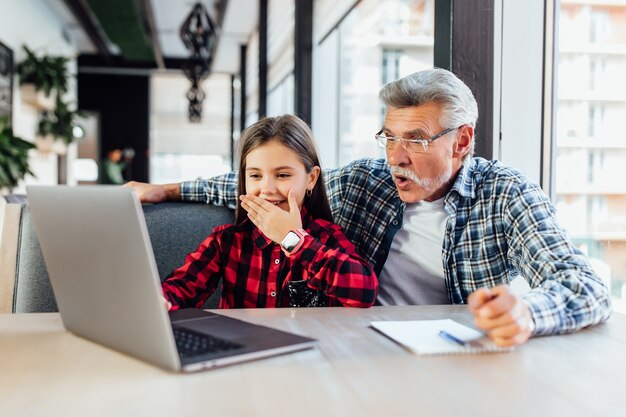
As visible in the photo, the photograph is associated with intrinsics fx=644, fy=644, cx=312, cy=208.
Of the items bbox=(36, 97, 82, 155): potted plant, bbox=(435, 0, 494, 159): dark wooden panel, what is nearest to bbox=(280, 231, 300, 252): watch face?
bbox=(435, 0, 494, 159): dark wooden panel

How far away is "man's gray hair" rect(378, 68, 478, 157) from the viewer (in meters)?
1.67

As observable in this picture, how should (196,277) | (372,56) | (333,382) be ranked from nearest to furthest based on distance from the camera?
(333,382), (196,277), (372,56)

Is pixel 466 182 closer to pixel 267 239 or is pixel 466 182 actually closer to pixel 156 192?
pixel 267 239

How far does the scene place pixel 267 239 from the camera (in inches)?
64.4

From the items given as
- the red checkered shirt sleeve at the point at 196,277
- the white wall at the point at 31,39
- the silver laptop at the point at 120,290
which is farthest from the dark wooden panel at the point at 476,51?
the white wall at the point at 31,39

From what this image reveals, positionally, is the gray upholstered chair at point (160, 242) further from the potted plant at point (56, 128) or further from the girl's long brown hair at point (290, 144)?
the potted plant at point (56, 128)

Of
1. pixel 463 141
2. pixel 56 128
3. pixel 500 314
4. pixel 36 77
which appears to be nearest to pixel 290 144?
pixel 463 141

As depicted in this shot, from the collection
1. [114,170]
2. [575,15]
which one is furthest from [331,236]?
[114,170]

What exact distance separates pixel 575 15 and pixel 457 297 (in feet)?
3.19

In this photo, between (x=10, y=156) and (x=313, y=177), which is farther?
(x=10, y=156)

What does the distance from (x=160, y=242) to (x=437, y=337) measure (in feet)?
3.55

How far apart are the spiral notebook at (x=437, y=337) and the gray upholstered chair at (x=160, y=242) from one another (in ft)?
2.95

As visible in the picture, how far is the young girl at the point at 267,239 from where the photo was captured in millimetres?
1547

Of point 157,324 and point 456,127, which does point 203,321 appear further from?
point 456,127
